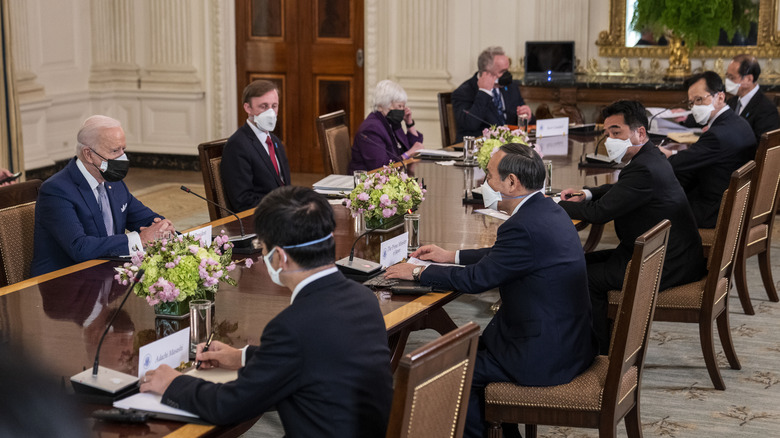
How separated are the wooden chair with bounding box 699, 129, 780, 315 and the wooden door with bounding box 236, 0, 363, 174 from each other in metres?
4.92

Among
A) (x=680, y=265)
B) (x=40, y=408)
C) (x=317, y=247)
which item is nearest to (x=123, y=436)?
(x=40, y=408)

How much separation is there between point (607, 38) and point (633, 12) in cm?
32

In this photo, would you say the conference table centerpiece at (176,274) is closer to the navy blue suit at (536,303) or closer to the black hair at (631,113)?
the navy blue suit at (536,303)

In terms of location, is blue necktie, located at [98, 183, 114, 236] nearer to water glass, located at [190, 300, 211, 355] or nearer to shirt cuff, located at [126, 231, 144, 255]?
shirt cuff, located at [126, 231, 144, 255]

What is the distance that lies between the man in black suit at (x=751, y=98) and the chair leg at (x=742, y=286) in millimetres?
1485

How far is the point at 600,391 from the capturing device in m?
3.10

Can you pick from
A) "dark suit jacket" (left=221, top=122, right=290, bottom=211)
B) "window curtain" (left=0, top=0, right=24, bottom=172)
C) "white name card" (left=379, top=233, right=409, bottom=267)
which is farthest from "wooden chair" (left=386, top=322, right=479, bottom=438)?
"window curtain" (left=0, top=0, right=24, bottom=172)

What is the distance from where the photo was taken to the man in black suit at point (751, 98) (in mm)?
6551

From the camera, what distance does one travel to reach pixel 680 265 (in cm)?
423

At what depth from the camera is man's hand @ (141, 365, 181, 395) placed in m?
2.31

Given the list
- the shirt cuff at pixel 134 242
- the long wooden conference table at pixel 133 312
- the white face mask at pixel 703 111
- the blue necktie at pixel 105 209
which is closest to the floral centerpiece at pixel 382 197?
the long wooden conference table at pixel 133 312

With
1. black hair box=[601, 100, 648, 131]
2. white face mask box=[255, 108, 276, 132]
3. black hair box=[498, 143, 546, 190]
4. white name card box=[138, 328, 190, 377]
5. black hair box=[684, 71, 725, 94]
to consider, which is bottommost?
white name card box=[138, 328, 190, 377]

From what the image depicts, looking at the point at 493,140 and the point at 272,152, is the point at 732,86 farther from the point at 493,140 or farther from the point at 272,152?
the point at 272,152

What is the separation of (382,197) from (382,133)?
2252 millimetres
